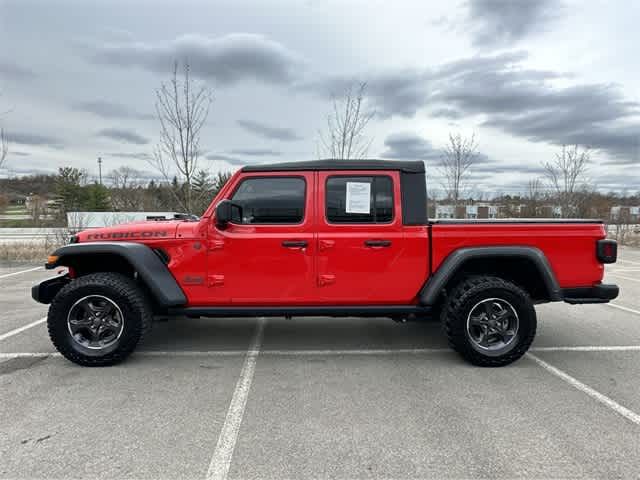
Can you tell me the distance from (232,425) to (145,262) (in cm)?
176

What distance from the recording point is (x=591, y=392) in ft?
10.0

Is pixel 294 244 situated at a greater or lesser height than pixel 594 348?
greater

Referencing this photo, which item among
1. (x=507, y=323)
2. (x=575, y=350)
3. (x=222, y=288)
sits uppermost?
(x=222, y=288)

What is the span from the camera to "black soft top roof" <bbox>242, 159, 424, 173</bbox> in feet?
12.1

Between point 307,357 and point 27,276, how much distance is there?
7.78 meters

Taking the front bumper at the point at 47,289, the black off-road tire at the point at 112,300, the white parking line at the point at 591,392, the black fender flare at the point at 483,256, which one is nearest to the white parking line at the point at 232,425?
the black off-road tire at the point at 112,300

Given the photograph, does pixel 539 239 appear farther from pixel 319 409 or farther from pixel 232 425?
pixel 232 425

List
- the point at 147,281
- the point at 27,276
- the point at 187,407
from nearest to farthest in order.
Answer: the point at 187,407 < the point at 147,281 < the point at 27,276

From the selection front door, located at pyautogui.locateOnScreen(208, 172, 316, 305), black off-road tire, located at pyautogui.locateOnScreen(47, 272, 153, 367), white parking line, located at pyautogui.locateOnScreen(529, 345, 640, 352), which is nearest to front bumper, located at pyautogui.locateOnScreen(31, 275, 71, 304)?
black off-road tire, located at pyautogui.locateOnScreen(47, 272, 153, 367)

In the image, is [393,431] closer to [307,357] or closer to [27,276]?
[307,357]

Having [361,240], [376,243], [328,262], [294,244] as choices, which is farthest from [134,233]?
[376,243]

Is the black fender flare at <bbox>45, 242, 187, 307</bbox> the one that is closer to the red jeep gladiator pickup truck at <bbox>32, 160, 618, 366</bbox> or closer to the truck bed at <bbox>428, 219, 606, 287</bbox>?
the red jeep gladiator pickup truck at <bbox>32, 160, 618, 366</bbox>

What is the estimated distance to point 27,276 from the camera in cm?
833

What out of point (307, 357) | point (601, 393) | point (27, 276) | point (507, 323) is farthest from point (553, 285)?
point (27, 276)
